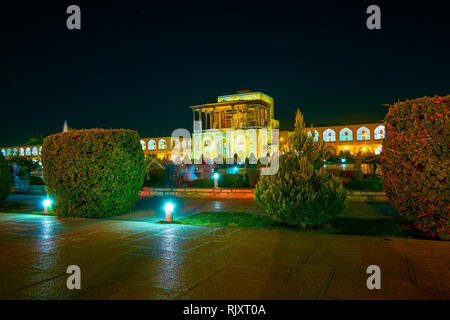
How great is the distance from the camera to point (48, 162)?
728 cm

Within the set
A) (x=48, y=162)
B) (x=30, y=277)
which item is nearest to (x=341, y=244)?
(x=30, y=277)

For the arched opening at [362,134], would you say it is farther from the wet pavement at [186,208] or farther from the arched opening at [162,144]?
the wet pavement at [186,208]

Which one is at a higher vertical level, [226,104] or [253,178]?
[226,104]

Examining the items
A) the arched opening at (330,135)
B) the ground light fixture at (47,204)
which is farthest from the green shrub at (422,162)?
the arched opening at (330,135)

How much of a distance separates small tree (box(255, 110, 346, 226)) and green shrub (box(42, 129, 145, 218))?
3154 millimetres

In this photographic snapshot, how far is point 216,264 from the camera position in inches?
144

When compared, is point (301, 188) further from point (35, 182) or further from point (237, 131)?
point (237, 131)

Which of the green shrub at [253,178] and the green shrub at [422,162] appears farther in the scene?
the green shrub at [253,178]

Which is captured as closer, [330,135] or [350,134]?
[350,134]

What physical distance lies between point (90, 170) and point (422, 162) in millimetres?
6144

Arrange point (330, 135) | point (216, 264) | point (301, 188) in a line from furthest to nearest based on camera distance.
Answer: point (330, 135) → point (301, 188) → point (216, 264)

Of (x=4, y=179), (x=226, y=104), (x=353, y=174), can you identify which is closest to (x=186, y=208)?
(x=4, y=179)

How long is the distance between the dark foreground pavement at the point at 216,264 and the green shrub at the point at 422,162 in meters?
0.51

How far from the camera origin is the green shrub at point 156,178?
1371cm
